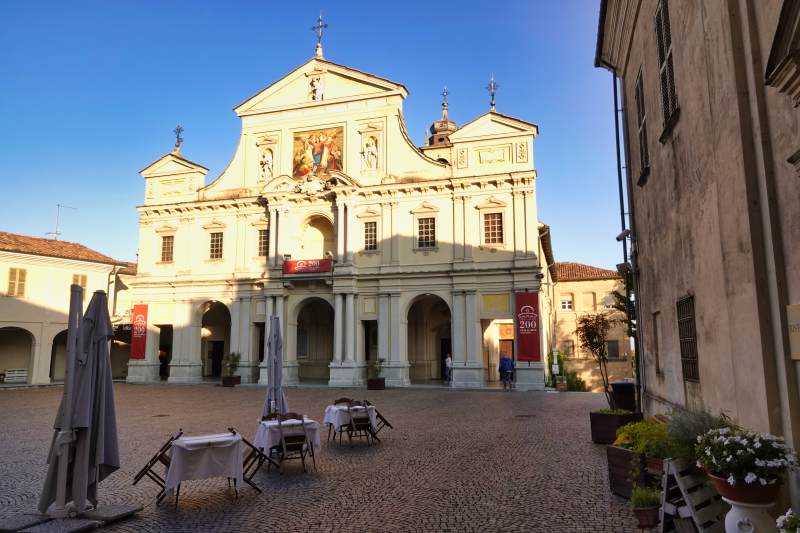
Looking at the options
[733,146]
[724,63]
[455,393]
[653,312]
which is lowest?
[455,393]

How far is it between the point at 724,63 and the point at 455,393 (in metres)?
19.8

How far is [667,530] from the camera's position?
17.4ft

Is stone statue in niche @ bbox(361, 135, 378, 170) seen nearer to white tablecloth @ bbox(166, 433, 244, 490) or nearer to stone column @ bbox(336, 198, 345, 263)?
stone column @ bbox(336, 198, 345, 263)

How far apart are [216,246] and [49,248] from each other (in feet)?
33.8

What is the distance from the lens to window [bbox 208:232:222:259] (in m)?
31.6

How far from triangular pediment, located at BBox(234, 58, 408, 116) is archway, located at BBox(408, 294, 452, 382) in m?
11.8

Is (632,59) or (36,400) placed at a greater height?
(632,59)

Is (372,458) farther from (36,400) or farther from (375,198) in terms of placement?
(375,198)

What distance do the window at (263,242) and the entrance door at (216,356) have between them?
30.8ft

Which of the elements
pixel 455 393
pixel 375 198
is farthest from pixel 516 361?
pixel 375 198

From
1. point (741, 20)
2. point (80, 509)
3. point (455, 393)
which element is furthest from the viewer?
point (455, 393)

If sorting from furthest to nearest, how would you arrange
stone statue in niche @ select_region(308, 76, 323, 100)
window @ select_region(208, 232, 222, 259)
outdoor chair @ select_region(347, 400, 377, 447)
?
window @ select_region(208, 232, 222, 259), stone statue in niche @ select_region(308, 76, 323, 100), outdoor chair @ select_region(347, 400, 377, 447)

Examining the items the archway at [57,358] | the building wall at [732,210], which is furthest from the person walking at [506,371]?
the archway at [57,358]

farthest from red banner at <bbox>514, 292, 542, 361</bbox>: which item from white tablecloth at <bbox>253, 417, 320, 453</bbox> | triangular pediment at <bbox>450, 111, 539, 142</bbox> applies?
white tablecloth at <bbox>253, 417, 320, 453</bbox>
